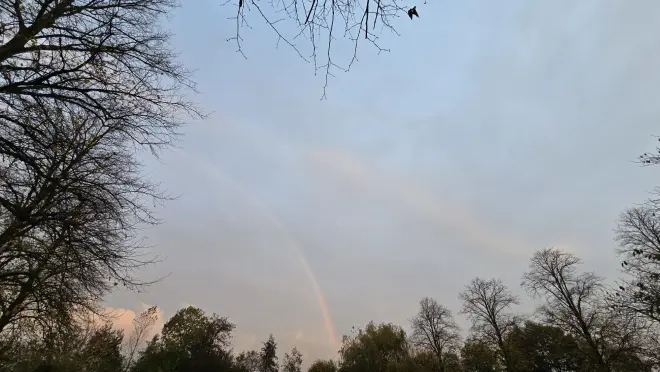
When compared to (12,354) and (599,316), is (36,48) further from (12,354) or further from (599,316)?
(599,316)

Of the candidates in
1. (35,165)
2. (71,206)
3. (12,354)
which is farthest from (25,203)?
(12,354)

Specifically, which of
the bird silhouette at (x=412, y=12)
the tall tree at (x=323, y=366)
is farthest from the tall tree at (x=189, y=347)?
the bird silhouette at (x=412, y=12)

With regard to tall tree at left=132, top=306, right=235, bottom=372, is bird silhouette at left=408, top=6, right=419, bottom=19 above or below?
below

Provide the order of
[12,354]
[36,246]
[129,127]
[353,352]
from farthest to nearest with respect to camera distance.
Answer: [353,352] < [12,354] < [36,246] < [129,127]

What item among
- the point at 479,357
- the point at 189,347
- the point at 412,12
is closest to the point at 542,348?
the point at 479,357

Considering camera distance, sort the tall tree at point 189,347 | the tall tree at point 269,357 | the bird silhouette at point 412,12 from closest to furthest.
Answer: the bird silhouette at point 412,12 → the tall tree at point 189,347 → the tall tree at point 269,357

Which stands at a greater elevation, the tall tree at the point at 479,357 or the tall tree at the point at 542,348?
the tall tree at the point at 542,348

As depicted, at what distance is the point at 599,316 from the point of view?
20891 mm

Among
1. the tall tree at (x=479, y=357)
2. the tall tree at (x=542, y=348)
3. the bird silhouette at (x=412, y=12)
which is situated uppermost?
the tall tree at (x=542, y=348)

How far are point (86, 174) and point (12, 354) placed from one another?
22.8 ft

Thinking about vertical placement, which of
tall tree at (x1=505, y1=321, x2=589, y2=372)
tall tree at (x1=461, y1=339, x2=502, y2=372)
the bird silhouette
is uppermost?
tall tree at (x1=505, y1=321, x2=589, y2=372)

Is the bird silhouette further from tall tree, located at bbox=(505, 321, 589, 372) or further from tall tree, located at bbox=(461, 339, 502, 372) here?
tall tree, located at bbox=(505, 321, 589, 372)

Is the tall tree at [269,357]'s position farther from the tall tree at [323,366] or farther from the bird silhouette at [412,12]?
the bird silhouette at [412,12]

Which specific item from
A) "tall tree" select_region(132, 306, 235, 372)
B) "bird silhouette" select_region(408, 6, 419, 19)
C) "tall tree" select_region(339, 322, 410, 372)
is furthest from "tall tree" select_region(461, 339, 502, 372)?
"bird silhouette" select_region(408, 6, 419, 19)
